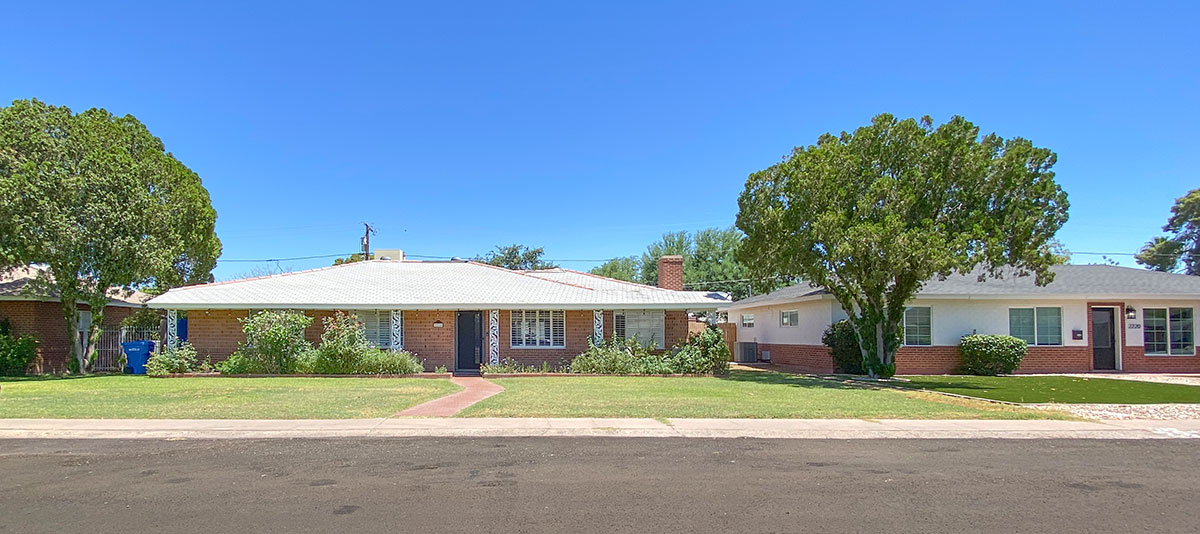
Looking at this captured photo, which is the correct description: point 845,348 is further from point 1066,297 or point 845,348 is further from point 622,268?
point 622,268

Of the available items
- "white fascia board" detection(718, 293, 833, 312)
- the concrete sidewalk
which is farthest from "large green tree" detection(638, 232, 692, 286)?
the concrete sidewalk

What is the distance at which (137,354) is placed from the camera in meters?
23.0

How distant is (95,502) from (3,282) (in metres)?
22.9

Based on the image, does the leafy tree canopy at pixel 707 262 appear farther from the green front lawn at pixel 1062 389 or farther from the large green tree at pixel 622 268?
the green front lawn at pixel 1062 389

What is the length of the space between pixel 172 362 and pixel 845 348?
19245 mm

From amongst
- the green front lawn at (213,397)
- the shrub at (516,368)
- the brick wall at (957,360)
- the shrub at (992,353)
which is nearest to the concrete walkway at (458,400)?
the green front lawn at (213,397)

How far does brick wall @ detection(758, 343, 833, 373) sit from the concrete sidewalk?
38.5 feet

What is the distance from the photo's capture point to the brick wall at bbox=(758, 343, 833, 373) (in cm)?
2407

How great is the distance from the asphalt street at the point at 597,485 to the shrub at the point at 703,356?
11333mm

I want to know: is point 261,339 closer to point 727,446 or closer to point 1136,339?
point 727,446

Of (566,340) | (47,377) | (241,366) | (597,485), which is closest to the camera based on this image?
(597,485)

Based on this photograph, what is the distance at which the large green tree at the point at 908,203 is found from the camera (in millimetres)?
17594

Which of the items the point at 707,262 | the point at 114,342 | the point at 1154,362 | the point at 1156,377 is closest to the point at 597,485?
the point at 1156,377

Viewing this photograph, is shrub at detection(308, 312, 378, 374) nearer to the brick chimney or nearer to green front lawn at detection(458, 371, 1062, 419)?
green front lawn at detection(458, 371, 1062, 419)
